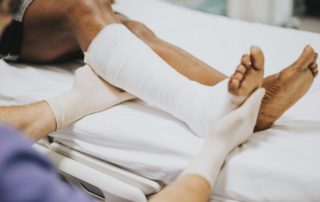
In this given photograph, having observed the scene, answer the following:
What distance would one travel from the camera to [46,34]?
1.15m

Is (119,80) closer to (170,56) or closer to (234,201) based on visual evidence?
(170,56)

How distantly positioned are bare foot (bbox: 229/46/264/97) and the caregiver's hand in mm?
29

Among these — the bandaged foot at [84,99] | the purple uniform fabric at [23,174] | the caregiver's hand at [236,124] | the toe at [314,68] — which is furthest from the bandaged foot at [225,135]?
the purple uniform fabric at [23,174]

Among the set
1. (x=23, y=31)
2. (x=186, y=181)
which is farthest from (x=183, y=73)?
(x=23, y=31)

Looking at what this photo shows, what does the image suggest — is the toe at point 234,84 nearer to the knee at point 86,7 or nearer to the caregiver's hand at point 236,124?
the caregiver's hand at point 236,124

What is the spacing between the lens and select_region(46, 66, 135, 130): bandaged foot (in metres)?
0.94

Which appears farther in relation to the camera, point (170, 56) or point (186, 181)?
point (170, 56)

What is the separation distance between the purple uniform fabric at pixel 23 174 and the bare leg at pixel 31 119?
1.81 feet

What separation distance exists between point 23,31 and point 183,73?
21.5 inches

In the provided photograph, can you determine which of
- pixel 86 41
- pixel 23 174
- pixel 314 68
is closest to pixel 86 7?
pixel 86 41

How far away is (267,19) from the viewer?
7.40 ft

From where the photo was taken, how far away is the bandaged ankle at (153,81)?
843mm

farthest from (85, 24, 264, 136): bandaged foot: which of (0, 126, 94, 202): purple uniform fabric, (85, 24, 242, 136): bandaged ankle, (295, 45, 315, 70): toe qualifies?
(0, 126, 94, 202): purple uniform fabric

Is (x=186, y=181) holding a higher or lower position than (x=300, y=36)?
lower
